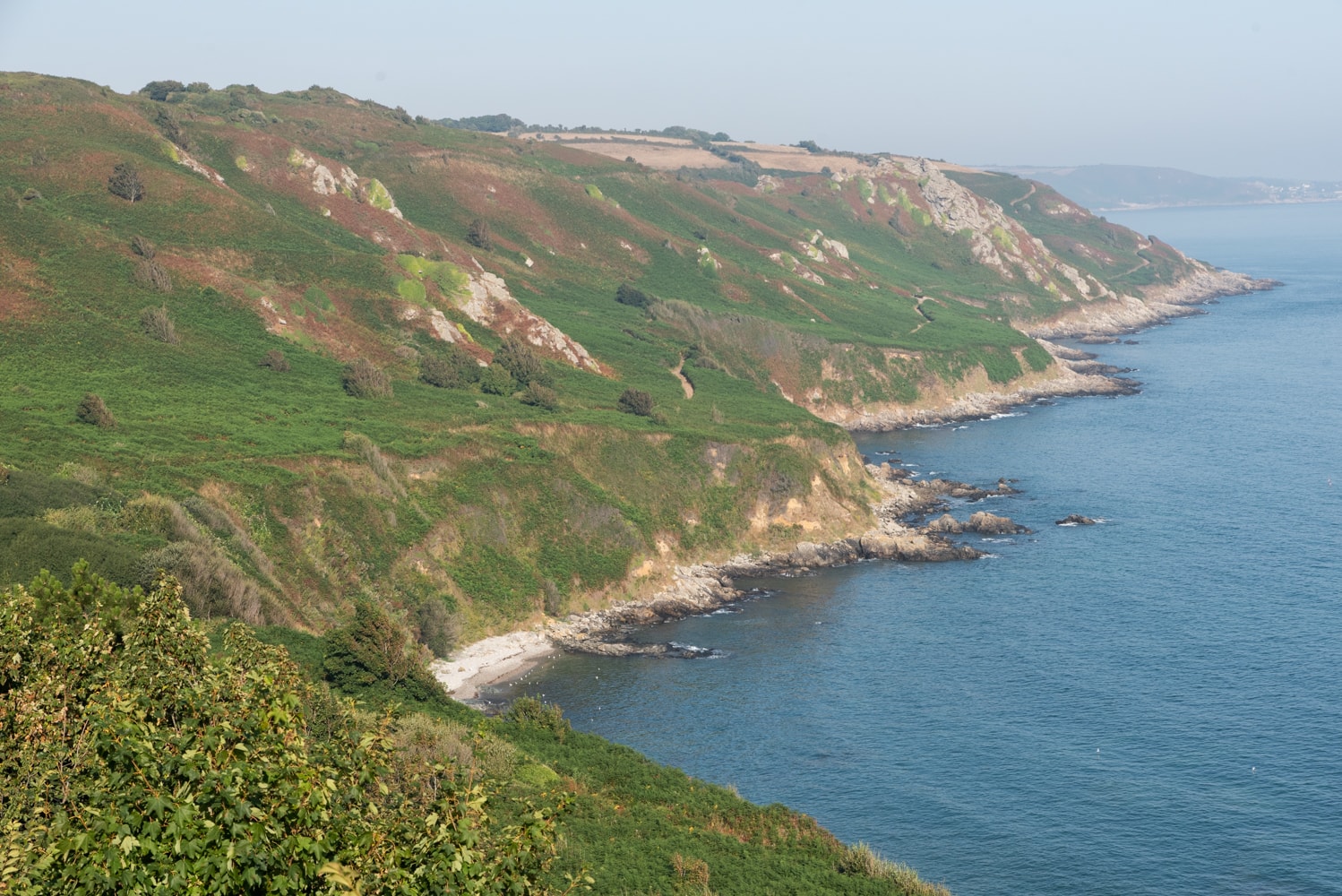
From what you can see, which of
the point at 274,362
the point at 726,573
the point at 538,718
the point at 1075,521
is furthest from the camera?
the point at 1075,521

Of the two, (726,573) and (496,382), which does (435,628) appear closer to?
(726,573)

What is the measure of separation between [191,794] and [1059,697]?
6871 centimetres

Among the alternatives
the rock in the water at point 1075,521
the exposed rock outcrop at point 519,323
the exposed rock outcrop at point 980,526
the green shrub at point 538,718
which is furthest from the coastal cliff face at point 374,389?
the green shrub at point 538,718

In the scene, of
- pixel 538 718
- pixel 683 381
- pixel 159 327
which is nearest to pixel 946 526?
pixel 683 381

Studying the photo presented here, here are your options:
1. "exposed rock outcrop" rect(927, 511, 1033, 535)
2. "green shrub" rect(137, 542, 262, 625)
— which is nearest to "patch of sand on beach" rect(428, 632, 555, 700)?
"green shrub" rect(137, 542, 262, 625)

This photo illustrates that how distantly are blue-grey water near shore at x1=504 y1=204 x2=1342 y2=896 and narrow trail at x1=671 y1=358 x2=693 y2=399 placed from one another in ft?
127

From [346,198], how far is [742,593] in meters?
87.0

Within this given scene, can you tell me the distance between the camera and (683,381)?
14475 centimetres

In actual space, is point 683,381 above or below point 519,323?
below

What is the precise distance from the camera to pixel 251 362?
108 metres

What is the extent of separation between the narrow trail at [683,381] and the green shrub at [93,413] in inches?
2696

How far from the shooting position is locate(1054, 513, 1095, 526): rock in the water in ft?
384

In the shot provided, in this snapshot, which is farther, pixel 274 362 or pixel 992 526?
pixel 992 526

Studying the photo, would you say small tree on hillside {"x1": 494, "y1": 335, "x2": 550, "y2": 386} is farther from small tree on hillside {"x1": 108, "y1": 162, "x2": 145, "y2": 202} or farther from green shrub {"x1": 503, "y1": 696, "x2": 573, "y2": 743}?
green shrub {"x1": 503, "y1": 696, "x2": 573, "y2": 743}
